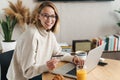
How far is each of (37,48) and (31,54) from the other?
0.16 meters

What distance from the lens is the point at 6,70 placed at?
2031 mm

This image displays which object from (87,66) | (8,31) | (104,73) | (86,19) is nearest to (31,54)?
(87,66)

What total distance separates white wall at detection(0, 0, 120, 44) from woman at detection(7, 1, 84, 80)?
4.19 ft

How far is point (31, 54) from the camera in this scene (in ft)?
5.69

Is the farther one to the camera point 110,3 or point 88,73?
point 110,3

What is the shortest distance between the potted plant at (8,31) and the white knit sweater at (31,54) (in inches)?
37.5

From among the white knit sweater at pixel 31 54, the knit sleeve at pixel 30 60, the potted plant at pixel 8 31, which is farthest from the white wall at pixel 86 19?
the knit sleeve at pixel 30 60

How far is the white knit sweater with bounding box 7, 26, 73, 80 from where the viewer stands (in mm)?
1732

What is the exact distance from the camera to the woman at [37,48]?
1735 millimetres

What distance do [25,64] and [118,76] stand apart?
28.6 inches

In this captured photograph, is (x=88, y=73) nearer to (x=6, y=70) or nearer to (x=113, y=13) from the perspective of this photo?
(x=6, y=70)

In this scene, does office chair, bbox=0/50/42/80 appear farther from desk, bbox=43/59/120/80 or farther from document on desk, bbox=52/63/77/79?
desk, bbox=43/59/120/80

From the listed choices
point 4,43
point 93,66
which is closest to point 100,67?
point 93,66

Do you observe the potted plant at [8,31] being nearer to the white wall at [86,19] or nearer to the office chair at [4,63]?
the white wall at [86,19]
